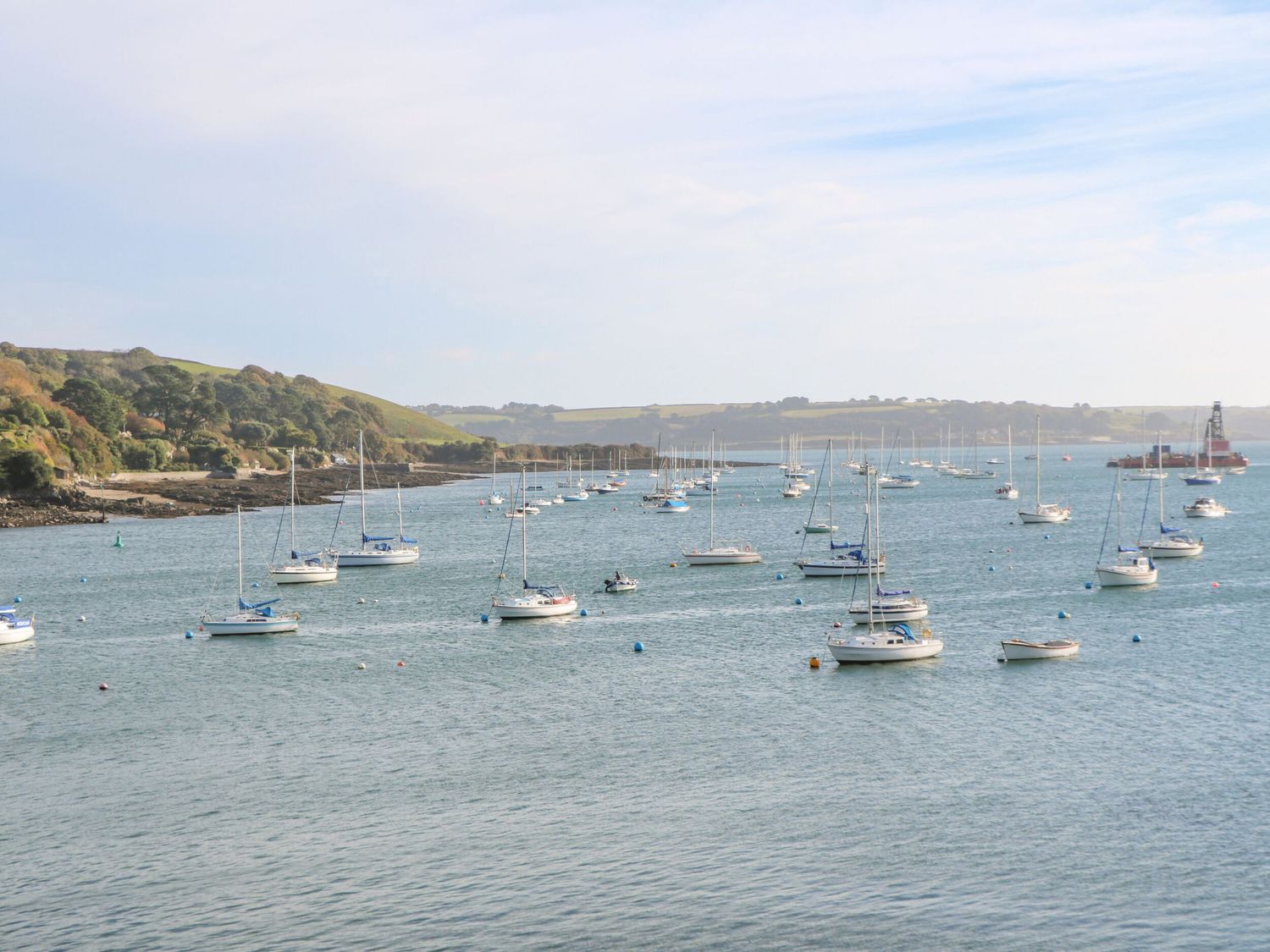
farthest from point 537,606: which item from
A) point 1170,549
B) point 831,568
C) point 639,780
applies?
point 1170,549

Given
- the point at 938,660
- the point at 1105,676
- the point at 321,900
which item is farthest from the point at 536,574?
the point at 321,900

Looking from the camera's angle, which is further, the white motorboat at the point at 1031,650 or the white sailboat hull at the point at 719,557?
the white sailboat hull at the point at 719,557

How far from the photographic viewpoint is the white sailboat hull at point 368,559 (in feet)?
323

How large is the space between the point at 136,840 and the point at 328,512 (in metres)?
127

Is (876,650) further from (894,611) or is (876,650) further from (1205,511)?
(1205,511)

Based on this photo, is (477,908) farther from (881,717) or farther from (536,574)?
(536,574)

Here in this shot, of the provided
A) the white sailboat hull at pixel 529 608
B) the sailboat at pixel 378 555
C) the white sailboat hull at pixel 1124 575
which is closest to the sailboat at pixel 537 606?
the white sailboat hull at pixel 529 608

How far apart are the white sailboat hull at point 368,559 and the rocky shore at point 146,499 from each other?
2946 centimetres

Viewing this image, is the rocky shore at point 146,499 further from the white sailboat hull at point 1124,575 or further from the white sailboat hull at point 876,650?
the white sailboat hull at point 876,650

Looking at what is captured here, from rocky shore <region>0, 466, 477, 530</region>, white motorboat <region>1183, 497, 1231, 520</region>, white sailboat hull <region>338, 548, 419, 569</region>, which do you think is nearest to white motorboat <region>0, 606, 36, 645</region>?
white sailboat hull <region>338, 548, 419, 569</region>

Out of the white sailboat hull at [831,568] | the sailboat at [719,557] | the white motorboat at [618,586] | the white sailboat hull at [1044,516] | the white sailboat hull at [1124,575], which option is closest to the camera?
the white sailboat hull at [1124,575]

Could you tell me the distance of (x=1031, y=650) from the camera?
56.3 meters

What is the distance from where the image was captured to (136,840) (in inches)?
1359

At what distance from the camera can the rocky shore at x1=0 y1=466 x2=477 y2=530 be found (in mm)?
135500
